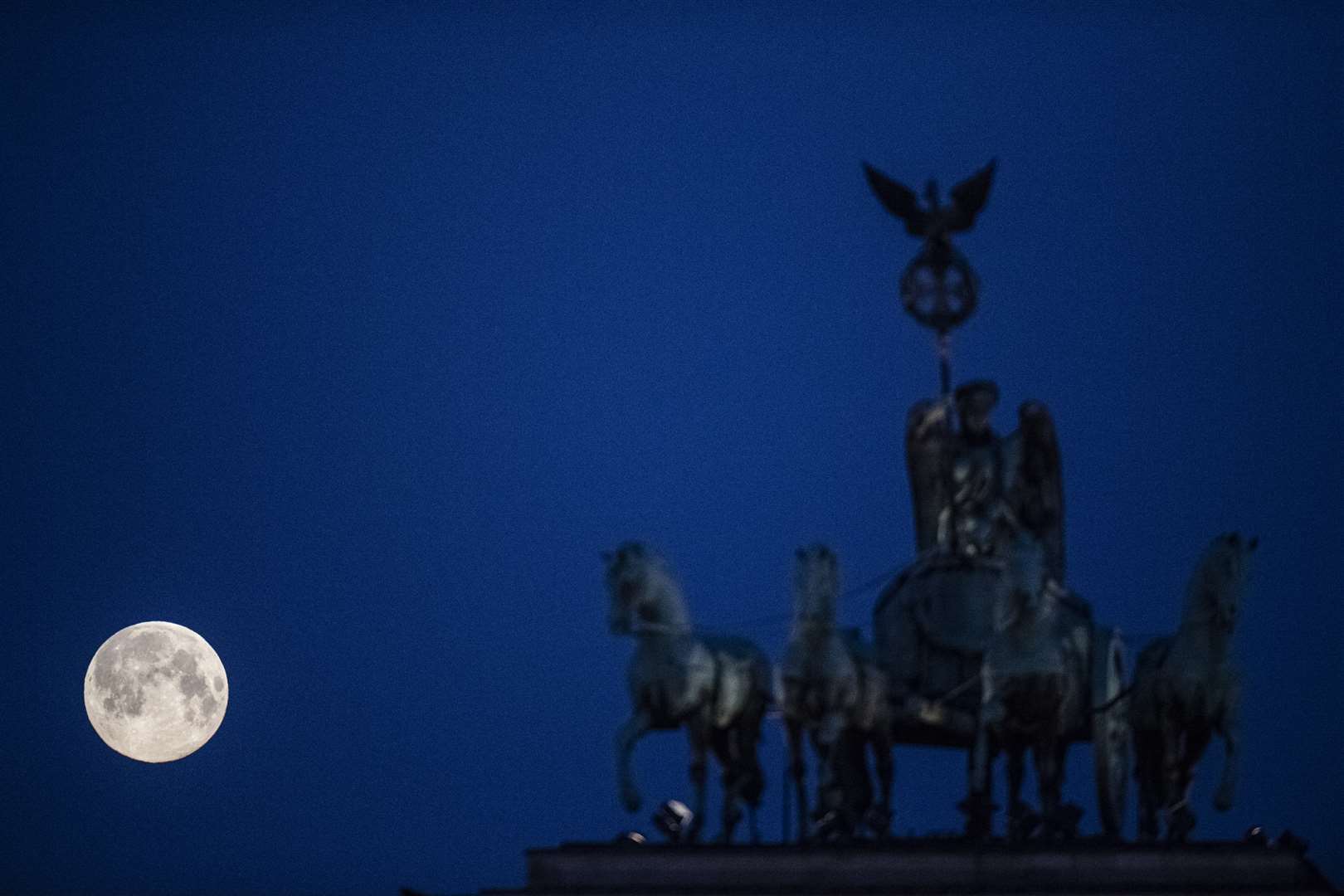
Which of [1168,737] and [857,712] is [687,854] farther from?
[1168,737]

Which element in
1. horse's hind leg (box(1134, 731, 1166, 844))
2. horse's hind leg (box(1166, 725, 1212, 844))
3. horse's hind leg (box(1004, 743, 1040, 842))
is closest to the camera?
horse's hind leg (box(1004, 743, 1040, 842))

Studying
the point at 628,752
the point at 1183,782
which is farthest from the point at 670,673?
the point at 1183,782

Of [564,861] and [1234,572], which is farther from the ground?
[1234,572]

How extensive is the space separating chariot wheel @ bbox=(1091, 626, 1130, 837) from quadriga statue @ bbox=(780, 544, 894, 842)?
5.77 feet

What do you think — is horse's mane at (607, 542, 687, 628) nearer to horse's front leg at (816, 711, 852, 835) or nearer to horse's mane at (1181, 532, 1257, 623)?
horse's front leg at (816, 711, 852, 835)

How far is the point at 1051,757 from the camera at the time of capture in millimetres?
32781

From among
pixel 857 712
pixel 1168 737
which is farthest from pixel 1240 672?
pixel 857 712

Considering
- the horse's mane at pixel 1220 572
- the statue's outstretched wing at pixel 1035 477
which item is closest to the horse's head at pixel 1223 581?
the horse's mane at pixel 1220 572

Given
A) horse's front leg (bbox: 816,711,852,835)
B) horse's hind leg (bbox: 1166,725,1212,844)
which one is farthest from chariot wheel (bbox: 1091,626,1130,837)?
horse's front leg (bbox: 816,711,852,835)

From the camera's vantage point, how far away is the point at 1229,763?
32625 mm

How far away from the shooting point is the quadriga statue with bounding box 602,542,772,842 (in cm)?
3266

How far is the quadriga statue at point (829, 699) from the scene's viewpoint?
32156 millimetres

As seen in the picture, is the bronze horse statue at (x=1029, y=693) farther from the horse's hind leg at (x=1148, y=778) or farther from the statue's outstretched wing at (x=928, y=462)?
the statue's outstretched wing at (x=928, y=462)

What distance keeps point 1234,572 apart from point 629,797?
17.2ft
